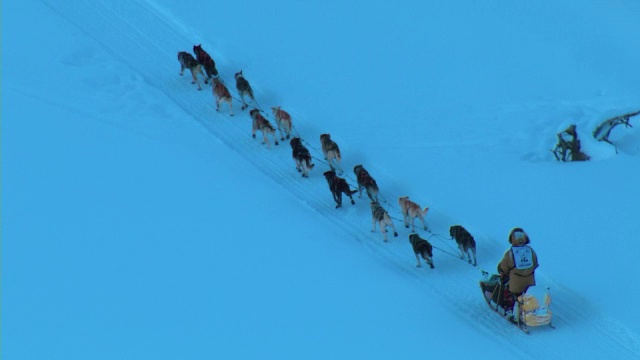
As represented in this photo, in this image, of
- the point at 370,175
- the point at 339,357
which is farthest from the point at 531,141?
the point at 339,357

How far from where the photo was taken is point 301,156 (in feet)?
41.4

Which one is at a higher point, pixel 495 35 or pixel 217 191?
pixel 495 35

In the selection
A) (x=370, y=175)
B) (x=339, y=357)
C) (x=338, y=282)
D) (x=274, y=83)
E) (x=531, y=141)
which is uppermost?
(x=274, y=83)

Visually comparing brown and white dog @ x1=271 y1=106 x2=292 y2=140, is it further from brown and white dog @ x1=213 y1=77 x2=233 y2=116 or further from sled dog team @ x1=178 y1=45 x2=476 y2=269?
brown and white dog @ x1=213 y1=77 x2=233 y2=116

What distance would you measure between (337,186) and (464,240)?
1724 mm

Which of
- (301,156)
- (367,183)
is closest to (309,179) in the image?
(301,156)

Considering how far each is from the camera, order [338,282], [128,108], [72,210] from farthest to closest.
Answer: [128,108]
[72,210]
[338,282]

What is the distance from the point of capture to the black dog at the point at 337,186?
12008mm

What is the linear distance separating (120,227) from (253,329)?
2398 mm

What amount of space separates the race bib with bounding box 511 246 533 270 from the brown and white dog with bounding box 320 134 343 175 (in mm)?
3355

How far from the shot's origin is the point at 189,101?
563 inches

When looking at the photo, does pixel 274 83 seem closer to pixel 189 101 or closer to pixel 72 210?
pixel 189 101

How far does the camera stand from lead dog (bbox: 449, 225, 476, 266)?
36.4 feet

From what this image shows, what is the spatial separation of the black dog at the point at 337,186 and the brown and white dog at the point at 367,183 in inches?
6.6
